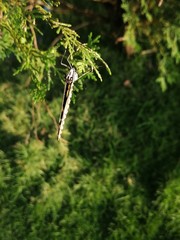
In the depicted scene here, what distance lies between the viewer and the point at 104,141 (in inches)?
242

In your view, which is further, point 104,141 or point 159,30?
point 159,30

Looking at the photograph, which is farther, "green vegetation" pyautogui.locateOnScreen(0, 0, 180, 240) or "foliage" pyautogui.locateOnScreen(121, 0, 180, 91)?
"foliage" pyautogui.locateOnScreen(121, 0, 180, 91)

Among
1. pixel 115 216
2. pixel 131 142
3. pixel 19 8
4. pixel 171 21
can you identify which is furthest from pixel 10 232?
pixel 171 21

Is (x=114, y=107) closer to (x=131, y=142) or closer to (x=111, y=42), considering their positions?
(x=131, y=142)

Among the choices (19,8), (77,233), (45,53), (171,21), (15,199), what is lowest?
(77,233)

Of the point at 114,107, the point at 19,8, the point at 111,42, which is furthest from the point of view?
the point at 111,42

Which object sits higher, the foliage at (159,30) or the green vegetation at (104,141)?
the foliage at (159,30)

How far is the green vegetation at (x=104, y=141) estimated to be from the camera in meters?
5.16

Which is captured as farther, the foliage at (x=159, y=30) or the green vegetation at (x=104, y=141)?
the foliage at (x=159, y=30)

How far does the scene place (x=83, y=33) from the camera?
7352 mm

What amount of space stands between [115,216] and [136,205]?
0.29m

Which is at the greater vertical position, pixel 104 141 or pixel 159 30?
pixel 159 30

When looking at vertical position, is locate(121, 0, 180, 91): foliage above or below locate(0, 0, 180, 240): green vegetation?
above

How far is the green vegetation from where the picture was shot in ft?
16.9
